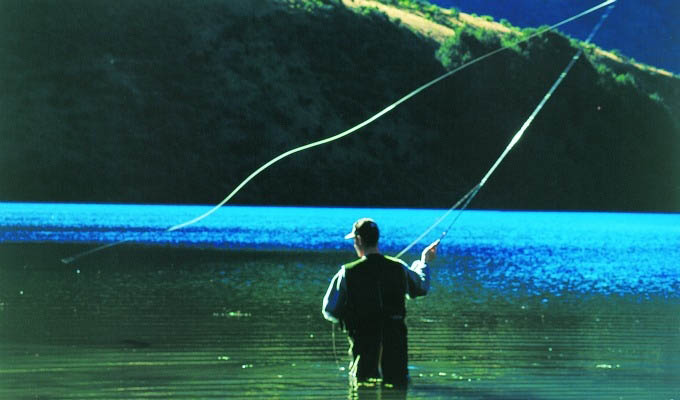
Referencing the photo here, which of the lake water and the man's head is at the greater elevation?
the man's head

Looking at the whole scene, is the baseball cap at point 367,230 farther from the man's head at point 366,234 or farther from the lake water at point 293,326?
the lake water at point 293,326

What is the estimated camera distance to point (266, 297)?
84.6 feet

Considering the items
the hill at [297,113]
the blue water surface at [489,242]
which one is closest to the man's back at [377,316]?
the blue water surface at [489,242]

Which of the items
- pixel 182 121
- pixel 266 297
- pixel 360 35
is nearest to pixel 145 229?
pixel 266 297

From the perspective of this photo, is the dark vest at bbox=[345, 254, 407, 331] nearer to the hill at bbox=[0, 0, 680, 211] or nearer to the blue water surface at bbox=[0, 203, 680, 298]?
the blue water surface at bbox=[0, 203, 680, 298]

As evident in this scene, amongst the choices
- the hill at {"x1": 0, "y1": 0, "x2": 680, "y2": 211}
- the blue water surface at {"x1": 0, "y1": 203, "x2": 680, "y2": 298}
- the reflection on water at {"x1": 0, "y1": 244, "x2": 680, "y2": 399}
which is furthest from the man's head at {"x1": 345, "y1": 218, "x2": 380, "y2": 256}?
the hill at {"x1": 0, "y1": 0, "x2": 680, "y2": 211}

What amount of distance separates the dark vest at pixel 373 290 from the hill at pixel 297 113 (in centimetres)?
9375

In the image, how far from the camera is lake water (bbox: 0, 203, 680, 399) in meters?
13.9

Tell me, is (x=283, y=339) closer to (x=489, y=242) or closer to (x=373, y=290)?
(x=373, y=290)

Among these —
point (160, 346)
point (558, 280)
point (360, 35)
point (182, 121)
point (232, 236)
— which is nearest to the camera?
point (160, 346)

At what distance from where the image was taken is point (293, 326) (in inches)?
795

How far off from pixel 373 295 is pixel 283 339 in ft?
23.3

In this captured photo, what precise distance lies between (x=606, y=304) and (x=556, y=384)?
12722 millimetres

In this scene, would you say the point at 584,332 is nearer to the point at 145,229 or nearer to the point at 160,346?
the point at 160,346
